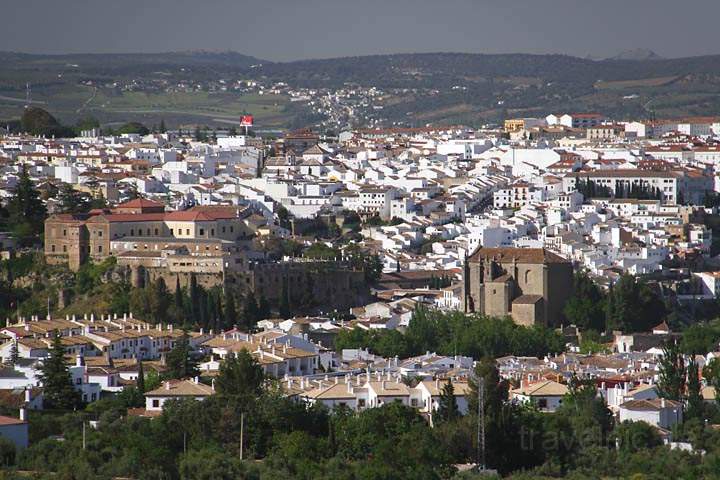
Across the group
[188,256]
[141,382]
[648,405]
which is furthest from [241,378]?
[188,256]

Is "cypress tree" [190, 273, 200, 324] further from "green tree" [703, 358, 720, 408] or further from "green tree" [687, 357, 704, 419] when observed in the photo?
"green tree" [687, 357, 704, 419]

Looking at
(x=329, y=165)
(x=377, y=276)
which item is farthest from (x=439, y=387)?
(x=329, y=165)

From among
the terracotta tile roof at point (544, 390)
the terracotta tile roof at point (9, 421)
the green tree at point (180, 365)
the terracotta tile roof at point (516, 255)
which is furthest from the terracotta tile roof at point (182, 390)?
the terracotta tile roof at point (516, 255)

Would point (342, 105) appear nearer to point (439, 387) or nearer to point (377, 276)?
point (377, 276)

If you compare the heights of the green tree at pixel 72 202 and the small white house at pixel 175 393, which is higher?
the green tree at pixel 72 202

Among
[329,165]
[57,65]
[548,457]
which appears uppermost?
[57,65]

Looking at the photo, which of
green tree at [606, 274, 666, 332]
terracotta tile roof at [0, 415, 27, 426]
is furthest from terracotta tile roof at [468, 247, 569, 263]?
terracotta tile roof at [0, 415, 27, 426]

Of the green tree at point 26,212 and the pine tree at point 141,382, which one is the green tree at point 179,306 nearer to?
the green tree at point 26,212
